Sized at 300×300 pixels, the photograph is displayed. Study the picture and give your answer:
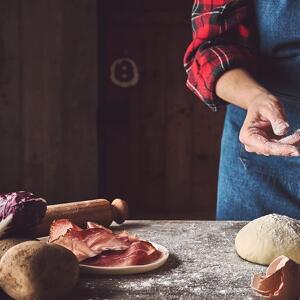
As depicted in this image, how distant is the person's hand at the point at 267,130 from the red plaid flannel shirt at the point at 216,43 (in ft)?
0.69

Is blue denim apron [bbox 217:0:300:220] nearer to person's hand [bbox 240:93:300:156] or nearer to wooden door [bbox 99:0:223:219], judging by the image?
person's hand [bbox 240:93:300:156]

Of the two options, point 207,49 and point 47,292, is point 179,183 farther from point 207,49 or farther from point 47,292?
point 47,292

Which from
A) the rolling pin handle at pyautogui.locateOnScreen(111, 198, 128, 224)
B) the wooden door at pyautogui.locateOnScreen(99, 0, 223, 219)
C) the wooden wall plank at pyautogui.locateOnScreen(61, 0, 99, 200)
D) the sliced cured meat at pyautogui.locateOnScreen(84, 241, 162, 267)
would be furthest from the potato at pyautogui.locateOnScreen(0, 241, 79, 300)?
the wooden door at pyautogui.locateOnScreen(99, 0, 223, 219)

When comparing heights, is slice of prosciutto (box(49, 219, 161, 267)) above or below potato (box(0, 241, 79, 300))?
below

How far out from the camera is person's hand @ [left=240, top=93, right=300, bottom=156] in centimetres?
149

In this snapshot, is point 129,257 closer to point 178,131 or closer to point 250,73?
point 250,73

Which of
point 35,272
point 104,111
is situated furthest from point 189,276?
point 104,111

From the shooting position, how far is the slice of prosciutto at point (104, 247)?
131 centimetres

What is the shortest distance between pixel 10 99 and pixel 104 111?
946 mm

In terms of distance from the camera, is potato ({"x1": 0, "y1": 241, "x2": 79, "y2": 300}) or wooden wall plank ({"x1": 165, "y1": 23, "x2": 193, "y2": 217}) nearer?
potato ({"x1": 0, "y1": 241, "x2": 79, "y2": 300})

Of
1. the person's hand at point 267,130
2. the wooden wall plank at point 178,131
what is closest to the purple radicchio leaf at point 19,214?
the person's hand at point 267,130

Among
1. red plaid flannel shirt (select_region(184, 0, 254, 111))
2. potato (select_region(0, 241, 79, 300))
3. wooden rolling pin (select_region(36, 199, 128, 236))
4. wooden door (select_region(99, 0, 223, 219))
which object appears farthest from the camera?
wooden door (select_region(99, 0, 223, 219))

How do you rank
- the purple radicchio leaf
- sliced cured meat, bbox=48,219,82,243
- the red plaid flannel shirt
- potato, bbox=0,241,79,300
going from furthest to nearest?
the red plaid flannel shirt → sliced cured meat, bbox=48,219,82,243 → the purple radicchio leaf → potato, bbox=0,241,79,300

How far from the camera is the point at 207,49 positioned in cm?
188
